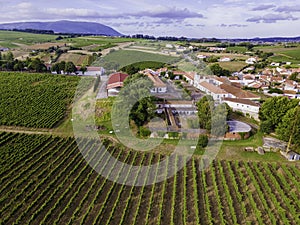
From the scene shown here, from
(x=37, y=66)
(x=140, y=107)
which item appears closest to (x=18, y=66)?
(x=37, y=66)

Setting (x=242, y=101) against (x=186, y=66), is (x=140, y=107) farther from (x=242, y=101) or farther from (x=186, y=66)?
(x=186, y=66)

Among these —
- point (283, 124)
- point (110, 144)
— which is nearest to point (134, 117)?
point (110, 144)

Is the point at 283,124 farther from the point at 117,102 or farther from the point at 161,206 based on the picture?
the point at 117,102

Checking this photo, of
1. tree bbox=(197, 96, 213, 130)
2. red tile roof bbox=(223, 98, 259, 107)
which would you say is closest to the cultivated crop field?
red tile roof bbox=(223, 98, 259, 107)

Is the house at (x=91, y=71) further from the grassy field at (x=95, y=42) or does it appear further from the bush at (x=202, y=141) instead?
the bush at (x=202, y=141)

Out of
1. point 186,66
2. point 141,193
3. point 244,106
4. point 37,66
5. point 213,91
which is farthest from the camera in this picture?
point 186,66

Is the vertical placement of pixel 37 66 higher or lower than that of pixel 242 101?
higher

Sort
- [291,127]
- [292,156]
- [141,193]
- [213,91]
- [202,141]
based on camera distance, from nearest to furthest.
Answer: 1. [141,193]
2. [292,156]
3. [291,127]
4. [202,141]
5. [213,91]
